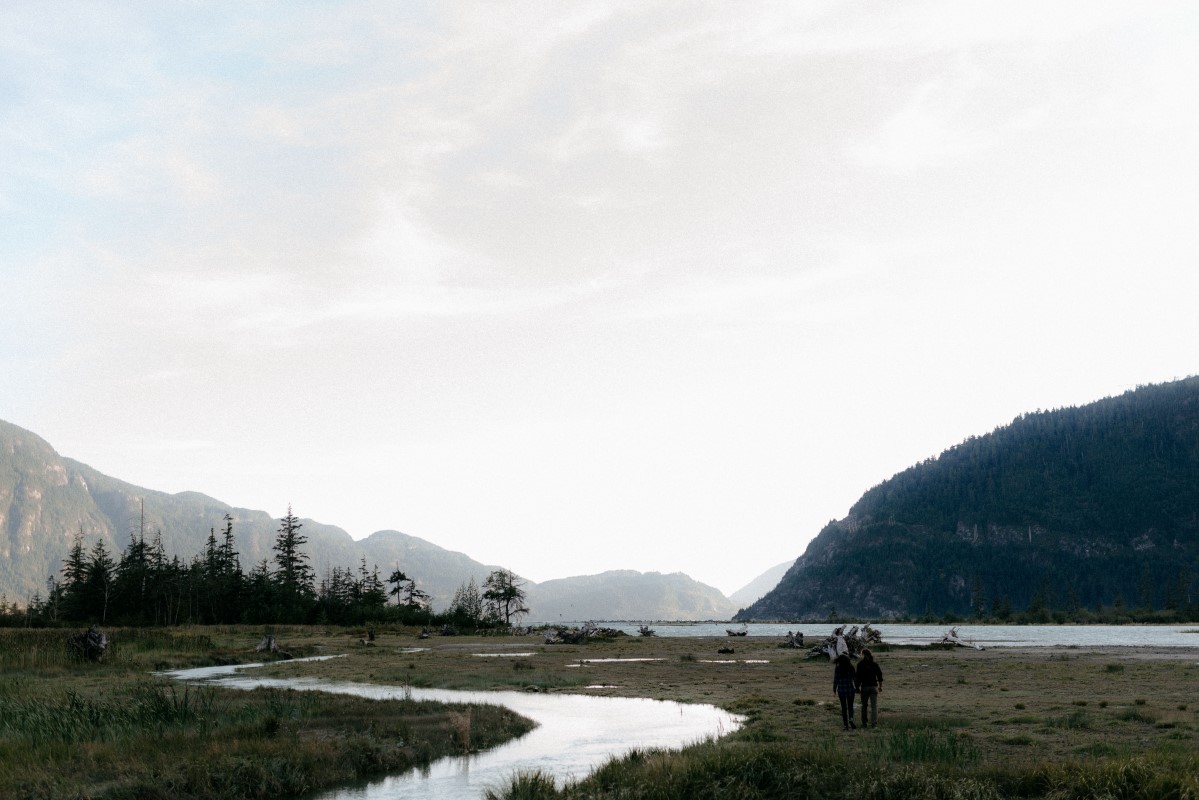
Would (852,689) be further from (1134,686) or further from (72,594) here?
(72,594)

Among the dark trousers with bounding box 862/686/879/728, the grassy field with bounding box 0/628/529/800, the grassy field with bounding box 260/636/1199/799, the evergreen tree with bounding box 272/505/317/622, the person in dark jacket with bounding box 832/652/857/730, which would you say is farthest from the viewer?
the evergreen tree with bounding box 272/505/317/622

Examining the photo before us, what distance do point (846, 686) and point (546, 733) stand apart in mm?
12245

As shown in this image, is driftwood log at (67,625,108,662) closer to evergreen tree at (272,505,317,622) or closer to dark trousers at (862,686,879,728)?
dark trousers at (862,686,879,728)

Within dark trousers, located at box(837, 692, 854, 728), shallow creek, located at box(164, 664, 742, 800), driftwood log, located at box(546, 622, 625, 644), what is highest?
dark trousers, located at box(837, 692, 854, 728)

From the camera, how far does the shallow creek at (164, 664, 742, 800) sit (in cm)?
2364

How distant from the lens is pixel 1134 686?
45.7 meters

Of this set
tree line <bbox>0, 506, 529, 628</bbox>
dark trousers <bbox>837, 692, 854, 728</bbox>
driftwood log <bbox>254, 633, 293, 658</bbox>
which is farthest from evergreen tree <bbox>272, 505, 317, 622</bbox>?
dark trousers <bbox>837, 692, 854, 728</bbox>

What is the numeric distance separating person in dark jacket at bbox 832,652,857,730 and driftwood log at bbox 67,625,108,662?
50425 mm

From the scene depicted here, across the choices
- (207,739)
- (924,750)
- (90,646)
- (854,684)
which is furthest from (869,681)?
(90,646)

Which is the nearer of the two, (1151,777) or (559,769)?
(1151,777)

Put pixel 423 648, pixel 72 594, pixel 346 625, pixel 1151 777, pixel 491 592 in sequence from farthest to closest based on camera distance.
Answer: pixel 491 592 → pixel 346 625 → pixel 72 594 → pixel 423 648 → pixel 1151 777

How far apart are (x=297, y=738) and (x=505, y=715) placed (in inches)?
433

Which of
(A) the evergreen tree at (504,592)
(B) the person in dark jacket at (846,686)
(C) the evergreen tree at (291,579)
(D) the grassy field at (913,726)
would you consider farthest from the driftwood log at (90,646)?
(A) the evergreen tree at (504,592)

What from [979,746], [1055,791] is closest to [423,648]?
[979,746]
